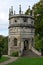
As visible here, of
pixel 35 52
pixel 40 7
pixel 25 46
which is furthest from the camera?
pixel 40 7

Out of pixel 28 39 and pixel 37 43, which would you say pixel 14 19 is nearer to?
pixel 28 39

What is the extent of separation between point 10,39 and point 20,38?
2.02 metres

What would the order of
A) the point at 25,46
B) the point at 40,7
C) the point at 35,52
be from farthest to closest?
1. the point at 40,7
2. the point at 25,46
3. the point at 35,52

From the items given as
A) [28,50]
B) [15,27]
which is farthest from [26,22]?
[28,50]

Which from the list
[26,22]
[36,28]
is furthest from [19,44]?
[36,28]

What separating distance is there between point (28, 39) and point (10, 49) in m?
3.82

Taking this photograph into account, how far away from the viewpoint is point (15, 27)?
48000 millimetres

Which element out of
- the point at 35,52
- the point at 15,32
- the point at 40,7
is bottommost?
the point at 35,52

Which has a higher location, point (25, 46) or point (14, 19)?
point (14, 19)

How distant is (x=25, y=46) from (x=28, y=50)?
2.13m

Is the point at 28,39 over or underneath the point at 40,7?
underneath

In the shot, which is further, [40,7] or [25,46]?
[40,7]

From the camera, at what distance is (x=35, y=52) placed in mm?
46406

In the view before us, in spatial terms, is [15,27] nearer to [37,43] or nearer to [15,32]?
[15,32]
